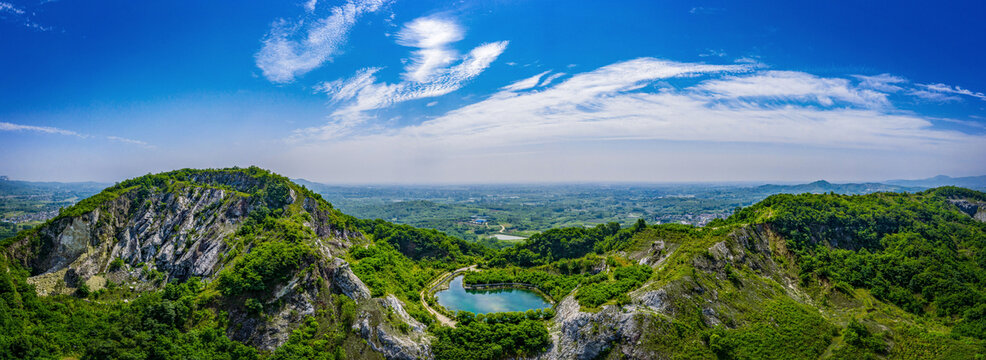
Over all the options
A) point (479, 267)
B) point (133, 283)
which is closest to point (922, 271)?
point (479, 267)

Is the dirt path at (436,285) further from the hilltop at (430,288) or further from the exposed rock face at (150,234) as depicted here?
the exposed rock face at (150,234)

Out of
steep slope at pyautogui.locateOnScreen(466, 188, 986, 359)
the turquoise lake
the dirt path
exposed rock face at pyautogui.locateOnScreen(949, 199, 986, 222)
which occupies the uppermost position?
exposed rock face at pyautogui.locateOnScreen(949, 199, 986, 222)

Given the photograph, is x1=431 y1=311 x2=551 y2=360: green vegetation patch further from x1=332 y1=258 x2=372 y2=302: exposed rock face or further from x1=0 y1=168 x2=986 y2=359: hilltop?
x1=332 y1=258 x2=372 y2=302: exposed rock face

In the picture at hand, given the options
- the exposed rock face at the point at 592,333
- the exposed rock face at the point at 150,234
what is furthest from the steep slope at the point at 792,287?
the exposed rock face at the point at 150,234

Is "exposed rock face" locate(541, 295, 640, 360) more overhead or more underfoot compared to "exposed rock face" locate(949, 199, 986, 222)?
more underfoot

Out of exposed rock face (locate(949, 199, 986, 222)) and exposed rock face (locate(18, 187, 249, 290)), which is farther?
exposed rock face (locate(949, 199, 986, 222))

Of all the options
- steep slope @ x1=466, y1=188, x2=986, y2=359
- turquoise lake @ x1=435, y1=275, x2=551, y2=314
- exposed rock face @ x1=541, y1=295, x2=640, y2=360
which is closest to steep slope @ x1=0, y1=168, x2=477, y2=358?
turquoise lake @ x1=435, y1=275, x2=551, y2=314

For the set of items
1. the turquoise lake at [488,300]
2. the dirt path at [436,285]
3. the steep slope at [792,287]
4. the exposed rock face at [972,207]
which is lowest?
Result: the turquoise lake at [488,300]

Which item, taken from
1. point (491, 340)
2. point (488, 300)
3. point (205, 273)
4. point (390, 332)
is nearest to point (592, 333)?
point (491, 340)
